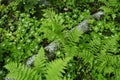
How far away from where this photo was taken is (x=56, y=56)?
5859 mm

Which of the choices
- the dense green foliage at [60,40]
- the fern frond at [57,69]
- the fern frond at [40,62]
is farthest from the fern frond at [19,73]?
the fern frond at [57,69]

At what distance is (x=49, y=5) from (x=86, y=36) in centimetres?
183

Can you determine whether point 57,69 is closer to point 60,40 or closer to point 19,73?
point 19,73

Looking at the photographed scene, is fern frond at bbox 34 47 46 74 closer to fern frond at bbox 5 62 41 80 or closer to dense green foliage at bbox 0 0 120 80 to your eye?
dense green foliage at bbox 0 0 120 80

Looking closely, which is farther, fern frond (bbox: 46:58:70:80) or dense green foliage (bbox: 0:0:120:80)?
dense green foliage (bbox: 0:0:120:80)

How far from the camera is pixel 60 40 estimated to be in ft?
18.7

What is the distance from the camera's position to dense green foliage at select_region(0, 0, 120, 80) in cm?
498

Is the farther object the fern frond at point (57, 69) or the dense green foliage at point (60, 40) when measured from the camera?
the dense green foliage at point (60, 40)

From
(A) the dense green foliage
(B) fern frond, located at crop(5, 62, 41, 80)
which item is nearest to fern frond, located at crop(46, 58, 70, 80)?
(A) the dense green foliage

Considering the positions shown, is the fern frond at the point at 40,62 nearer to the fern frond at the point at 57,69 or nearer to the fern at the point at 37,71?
the fern at the point at 37,71

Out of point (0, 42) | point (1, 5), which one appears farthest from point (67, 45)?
point (1, 5)

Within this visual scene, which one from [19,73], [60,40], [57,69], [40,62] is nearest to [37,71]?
[40,62]

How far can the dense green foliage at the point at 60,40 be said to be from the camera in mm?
4984

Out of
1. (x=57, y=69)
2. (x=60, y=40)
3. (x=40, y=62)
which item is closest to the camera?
(x=57, y=69)
